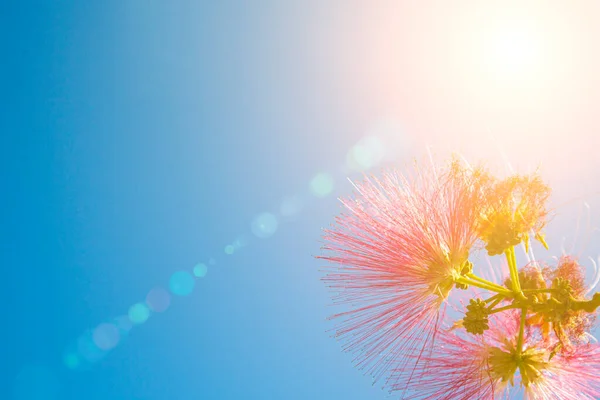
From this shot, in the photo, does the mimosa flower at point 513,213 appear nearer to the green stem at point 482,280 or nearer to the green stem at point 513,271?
the green stem at point 513,271

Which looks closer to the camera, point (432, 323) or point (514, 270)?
point (514, 270)

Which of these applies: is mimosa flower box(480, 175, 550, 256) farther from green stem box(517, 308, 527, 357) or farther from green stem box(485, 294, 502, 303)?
green stem box(517, 308, 527, 357)

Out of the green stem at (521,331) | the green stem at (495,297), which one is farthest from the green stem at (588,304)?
the green stem at (495,297)

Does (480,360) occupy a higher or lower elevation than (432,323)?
lower

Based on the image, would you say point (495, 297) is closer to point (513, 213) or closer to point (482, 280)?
point (482, 280)

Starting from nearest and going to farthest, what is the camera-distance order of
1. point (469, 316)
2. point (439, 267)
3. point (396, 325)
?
point (469, 316) < point (439, 267) < point (396, 325)

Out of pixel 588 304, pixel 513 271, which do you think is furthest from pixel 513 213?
pixel 588 304

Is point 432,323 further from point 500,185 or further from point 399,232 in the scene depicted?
point 500,185

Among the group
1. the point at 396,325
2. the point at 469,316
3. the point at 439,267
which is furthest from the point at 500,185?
the point at 396,325

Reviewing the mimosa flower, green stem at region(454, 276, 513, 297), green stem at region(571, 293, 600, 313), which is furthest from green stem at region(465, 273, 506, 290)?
green stem at region(571, 293, 600, 313)

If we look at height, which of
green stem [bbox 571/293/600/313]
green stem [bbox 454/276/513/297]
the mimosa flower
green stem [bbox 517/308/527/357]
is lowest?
green stem [bbox 571/293/600/313]

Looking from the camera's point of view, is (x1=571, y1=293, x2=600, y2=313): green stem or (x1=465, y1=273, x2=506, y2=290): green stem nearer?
(x1=571, y1=293, x2=600, y2=313): green stem
